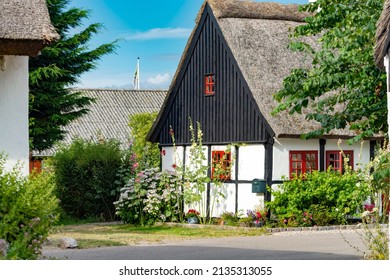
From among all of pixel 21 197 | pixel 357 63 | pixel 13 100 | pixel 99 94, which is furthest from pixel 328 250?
pixel 99 94

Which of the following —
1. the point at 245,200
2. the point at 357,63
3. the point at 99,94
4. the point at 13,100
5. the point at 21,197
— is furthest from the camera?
the point at 99,94

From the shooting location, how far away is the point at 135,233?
21094mm

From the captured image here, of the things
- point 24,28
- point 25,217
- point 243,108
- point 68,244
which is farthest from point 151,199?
point 25,217

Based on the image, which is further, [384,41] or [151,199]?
[151,199]

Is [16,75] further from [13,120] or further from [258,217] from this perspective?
[258,217]

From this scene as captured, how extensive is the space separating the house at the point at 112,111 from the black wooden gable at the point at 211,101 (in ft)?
36.2

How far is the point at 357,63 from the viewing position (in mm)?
17328

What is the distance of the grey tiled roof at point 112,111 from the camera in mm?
37312

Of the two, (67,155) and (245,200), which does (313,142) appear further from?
(67,155)

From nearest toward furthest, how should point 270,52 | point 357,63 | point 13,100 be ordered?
point 13,100 < point 357,63 < point 270,52

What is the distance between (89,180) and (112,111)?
13727mm

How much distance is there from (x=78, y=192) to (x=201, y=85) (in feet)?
13.3

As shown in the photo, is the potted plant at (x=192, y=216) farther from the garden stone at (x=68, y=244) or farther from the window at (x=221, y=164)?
the garden stone at (x=68, y=244)

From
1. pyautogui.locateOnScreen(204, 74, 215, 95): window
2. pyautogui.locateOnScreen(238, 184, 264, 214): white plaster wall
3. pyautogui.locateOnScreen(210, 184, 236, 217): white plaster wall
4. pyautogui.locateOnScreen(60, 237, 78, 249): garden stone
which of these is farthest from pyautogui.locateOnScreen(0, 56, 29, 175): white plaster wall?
pyautogui.locateOnScreen(204, 74, 215, 95): window
